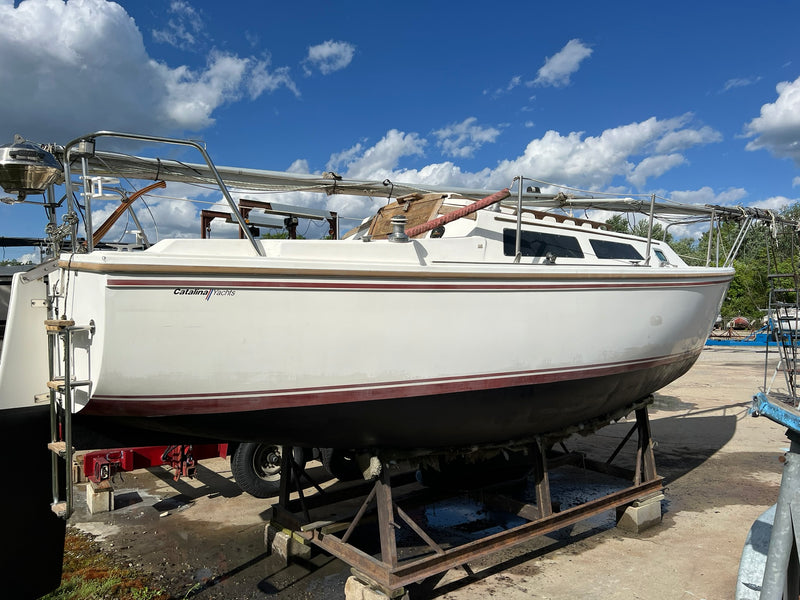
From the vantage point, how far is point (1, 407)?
3291 millimetres

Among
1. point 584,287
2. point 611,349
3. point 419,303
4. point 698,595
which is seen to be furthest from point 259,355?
point 698,595

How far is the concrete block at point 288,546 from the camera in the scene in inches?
179

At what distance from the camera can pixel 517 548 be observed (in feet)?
16.2

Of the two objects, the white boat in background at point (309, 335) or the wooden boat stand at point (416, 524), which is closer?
the white boat in background at point (309, 335)

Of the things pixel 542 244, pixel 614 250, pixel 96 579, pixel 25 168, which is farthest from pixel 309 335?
pixel 614 250

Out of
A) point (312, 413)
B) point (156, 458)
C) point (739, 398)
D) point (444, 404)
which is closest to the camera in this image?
point (312, 413)

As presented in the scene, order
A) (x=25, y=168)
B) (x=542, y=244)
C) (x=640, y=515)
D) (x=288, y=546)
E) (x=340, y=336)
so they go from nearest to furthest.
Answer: (x=340, y=336) < (x=25, y=168) < (x=288, y=546) < (x=542, y=244) < (x=640, y=515)

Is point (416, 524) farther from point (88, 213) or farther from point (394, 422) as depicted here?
point (88, 213)

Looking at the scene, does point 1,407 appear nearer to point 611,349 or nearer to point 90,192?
point 90,192

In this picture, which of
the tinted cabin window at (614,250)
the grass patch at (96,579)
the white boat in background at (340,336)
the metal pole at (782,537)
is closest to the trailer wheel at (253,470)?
the grass patch at (96,579)

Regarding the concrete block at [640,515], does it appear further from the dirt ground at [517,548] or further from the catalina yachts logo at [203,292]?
the catalina yachts logo at [203,292]

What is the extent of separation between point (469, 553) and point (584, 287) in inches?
82.4

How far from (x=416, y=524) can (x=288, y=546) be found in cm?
120

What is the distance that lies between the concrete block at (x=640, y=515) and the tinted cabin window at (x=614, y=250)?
7.63 feet
